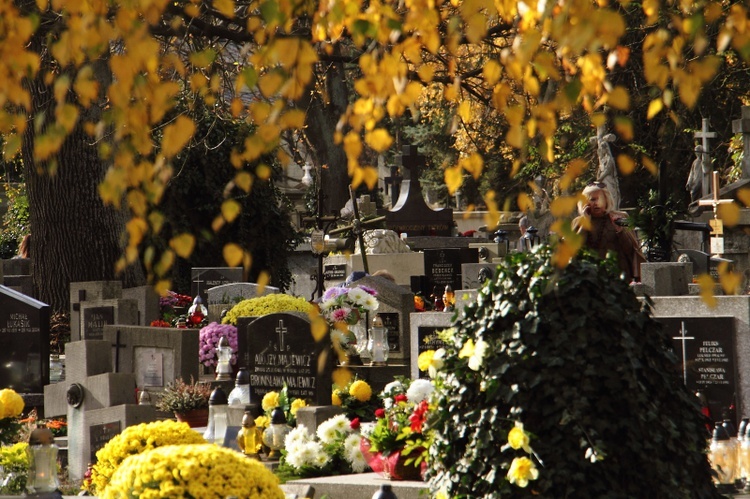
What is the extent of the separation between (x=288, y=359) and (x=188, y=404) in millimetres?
895

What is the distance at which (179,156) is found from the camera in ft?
64.7

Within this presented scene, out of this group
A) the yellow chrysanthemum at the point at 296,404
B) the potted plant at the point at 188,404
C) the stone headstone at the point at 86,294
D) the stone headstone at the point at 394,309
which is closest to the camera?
the yellow chrysanthemum at the point at 296,404

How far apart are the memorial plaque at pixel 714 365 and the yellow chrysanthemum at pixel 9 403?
173 inches

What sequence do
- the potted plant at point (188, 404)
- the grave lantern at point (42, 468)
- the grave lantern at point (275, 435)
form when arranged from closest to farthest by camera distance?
1. the grave lantern at point (42, 468)
2. the grave lantern at point (275, 435)
3. the potted plant at point (188, 404)

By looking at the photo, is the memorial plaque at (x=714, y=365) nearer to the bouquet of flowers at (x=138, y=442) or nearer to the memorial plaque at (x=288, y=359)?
the memorial plaque at (x=288, y=359)

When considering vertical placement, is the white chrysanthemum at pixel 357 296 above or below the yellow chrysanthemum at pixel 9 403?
above

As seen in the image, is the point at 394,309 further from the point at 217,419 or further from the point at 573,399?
the point at 573,399

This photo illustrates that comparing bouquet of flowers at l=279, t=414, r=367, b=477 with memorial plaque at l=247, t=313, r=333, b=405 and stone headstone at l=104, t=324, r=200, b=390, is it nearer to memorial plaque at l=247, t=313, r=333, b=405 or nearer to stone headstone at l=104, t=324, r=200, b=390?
memorial plaque at l=247, t=313, r=333, b=405

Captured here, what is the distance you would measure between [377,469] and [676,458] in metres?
2.57

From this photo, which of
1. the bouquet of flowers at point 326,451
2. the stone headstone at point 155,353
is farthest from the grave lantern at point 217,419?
the stone headstone at point 155,353

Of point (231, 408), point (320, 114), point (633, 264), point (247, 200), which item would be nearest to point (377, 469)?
point (231, 408)

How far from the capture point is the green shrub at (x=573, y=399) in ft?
17.1

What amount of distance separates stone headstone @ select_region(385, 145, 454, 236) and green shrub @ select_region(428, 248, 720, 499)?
1933 cm

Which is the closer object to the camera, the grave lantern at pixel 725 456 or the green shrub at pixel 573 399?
the green shrub at pixel 573 399
